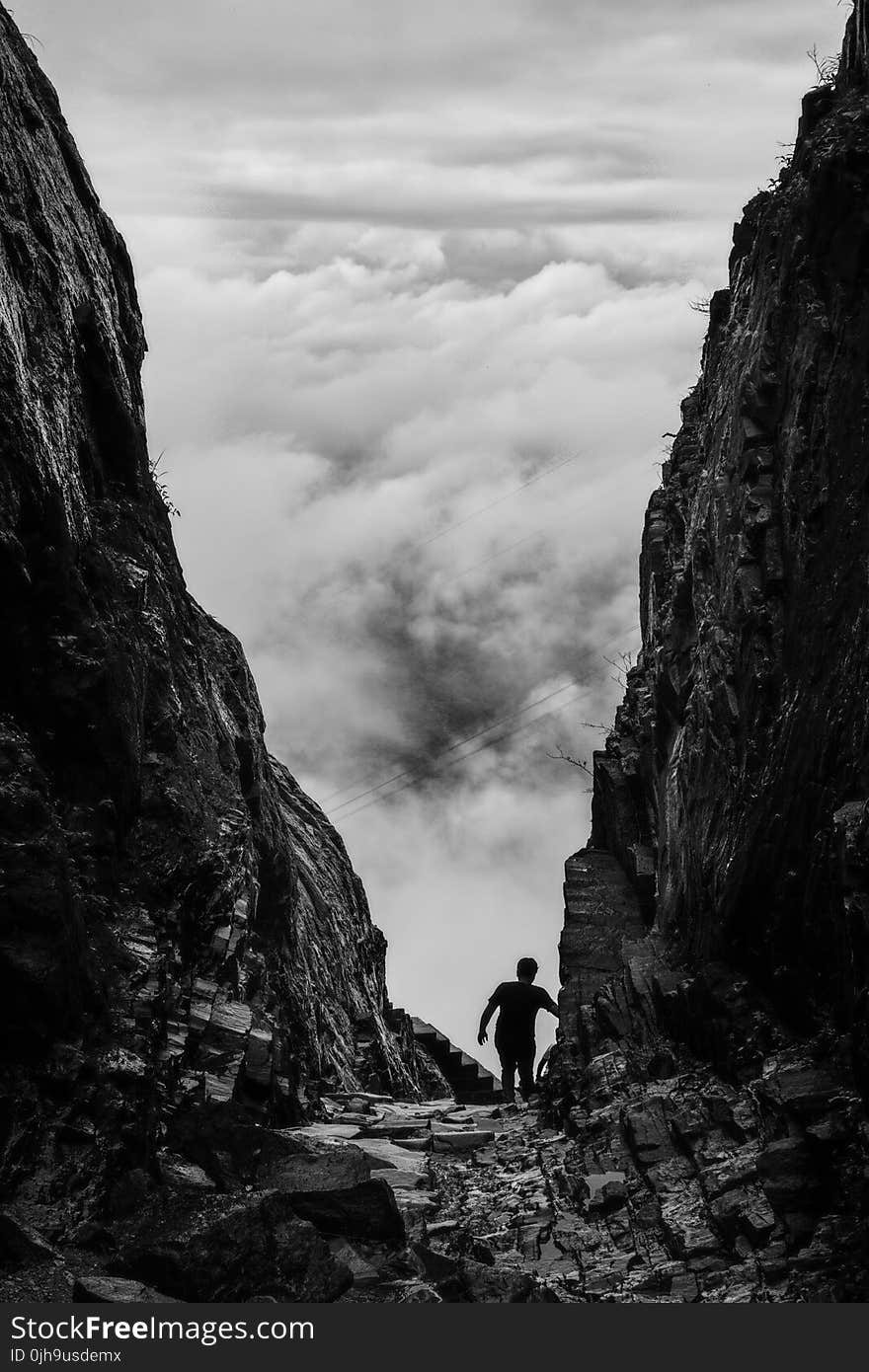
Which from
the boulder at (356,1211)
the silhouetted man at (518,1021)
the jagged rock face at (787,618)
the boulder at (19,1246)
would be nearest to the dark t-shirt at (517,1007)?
the silhouetted man at (518,1021)

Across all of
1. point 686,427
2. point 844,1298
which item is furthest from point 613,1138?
point 686,427

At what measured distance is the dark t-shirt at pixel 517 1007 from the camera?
1895 cm

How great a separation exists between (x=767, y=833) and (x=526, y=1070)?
8280mm

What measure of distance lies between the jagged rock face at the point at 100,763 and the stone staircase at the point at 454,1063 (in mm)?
11090

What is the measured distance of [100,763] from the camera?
13.0 metres

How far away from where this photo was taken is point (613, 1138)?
42.2ft

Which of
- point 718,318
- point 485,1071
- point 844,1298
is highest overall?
point 718,318

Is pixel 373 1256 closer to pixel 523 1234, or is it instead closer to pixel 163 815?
pixel 523 1234

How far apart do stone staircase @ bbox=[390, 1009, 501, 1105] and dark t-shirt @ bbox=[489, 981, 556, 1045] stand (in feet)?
34.4

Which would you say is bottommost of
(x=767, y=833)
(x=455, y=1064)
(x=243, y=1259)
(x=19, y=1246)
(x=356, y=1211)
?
(x=243, y=1259)

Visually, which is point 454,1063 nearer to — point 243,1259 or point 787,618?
point 787,618

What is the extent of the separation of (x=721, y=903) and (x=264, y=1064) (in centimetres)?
500

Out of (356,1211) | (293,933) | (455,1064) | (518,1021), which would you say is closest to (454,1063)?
(455,1064)

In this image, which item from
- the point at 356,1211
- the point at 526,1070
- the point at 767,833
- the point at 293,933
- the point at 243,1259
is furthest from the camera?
the point at 293,933
